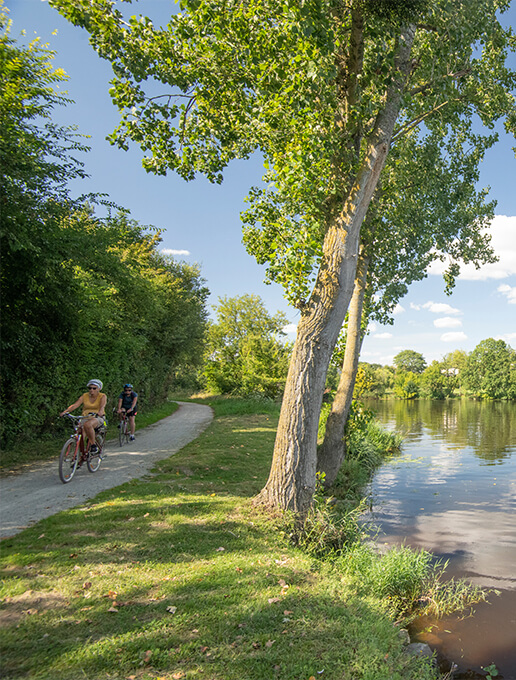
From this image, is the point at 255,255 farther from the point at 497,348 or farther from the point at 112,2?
the point at 497,348

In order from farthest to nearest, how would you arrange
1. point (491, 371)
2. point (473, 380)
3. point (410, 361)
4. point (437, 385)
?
point (410, 361) < point (437, 385) < point (473, 380) < point (491, 371)

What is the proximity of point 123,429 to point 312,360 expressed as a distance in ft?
26.2

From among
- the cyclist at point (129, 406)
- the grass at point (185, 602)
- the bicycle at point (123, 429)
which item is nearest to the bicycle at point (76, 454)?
the grass at point (185, 602)

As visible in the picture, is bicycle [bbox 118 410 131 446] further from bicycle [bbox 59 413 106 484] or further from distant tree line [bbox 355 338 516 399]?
distant tree line [bbox 355 338 516 399]

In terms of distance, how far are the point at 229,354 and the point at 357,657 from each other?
28453 millimetres

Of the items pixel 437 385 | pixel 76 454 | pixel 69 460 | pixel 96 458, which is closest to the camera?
pixel 69 460

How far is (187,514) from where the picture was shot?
587cm

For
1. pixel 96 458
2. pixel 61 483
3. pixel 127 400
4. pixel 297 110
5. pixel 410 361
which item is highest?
pixel 410 361

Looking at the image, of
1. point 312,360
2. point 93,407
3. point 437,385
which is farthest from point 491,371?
point 93,407

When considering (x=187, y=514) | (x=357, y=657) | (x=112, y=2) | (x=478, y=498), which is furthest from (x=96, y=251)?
(x=478, y=498)

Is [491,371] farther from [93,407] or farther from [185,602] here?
[185,602]

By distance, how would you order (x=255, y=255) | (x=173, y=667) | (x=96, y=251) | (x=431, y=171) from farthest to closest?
(x=431, y=171) < (x=96, y=251) < (x=255, y=255) < (x=173, y=667)

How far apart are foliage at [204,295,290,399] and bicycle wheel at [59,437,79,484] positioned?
20.4m

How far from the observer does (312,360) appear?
20.4 feet
